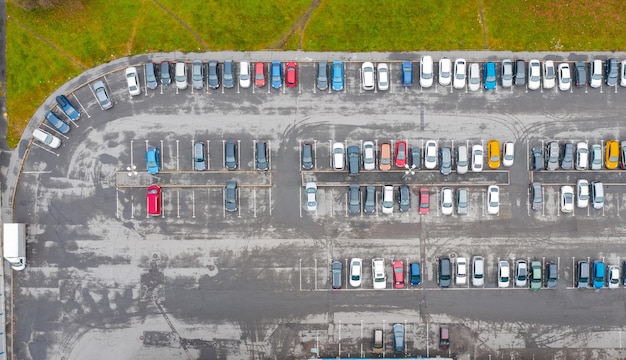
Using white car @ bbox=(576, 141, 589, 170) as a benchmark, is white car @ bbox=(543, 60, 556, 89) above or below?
above

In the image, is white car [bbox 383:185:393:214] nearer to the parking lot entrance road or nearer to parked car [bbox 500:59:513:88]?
the parking lot entrance road

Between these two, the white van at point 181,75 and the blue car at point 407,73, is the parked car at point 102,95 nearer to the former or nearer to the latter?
Answer: the white van at point 181,75

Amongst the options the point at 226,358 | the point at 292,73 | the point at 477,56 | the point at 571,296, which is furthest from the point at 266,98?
the point at 571,296

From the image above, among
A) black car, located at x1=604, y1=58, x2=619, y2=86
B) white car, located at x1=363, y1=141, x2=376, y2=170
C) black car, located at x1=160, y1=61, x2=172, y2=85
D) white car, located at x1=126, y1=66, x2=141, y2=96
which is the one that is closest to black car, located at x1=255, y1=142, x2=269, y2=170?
white car, located at x1=363, y1=141, x2=376, y2=170

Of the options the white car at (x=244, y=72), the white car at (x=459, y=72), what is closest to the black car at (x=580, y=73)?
the white car at (x=459, y=72)

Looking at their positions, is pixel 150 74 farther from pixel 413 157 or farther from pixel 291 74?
pixel 413 157

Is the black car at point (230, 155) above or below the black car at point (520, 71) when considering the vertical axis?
below

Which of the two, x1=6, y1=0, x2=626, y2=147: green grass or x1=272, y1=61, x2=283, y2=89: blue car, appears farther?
x1=6, y1=0, x2=626, y2=147: green grass
